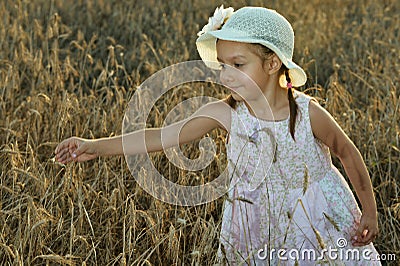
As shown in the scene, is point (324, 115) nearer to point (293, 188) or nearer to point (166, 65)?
point (293, 188)

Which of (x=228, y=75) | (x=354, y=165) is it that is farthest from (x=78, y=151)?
(x=354, y=165)

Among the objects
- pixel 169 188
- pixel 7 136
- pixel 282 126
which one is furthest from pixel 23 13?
pixel 282 126

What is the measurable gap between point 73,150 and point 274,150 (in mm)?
710

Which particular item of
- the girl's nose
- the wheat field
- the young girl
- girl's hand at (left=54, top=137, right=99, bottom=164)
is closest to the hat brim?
the young girl

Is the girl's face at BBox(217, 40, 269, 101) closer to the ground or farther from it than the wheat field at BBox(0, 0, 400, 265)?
farther from it

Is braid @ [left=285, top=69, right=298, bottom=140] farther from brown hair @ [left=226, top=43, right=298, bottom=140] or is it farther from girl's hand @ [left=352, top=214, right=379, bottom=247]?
girl's hand @ [left=352, top=214, right=379, bottom=247]

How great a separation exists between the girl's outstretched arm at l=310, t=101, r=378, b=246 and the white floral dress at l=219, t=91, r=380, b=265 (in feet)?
0.14

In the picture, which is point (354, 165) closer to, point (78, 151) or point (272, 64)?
point (272, 64)

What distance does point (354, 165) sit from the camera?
258cm

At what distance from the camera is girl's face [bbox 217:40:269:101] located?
249 cm

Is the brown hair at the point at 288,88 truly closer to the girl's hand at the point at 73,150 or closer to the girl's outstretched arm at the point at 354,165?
the girl's outstretched arm at the point at 354,165

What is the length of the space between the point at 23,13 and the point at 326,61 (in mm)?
2072

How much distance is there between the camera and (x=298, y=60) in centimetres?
482

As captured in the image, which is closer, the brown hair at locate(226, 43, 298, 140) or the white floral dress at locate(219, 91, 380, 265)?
the brown hair at locate(226, 43, 298, 140)
